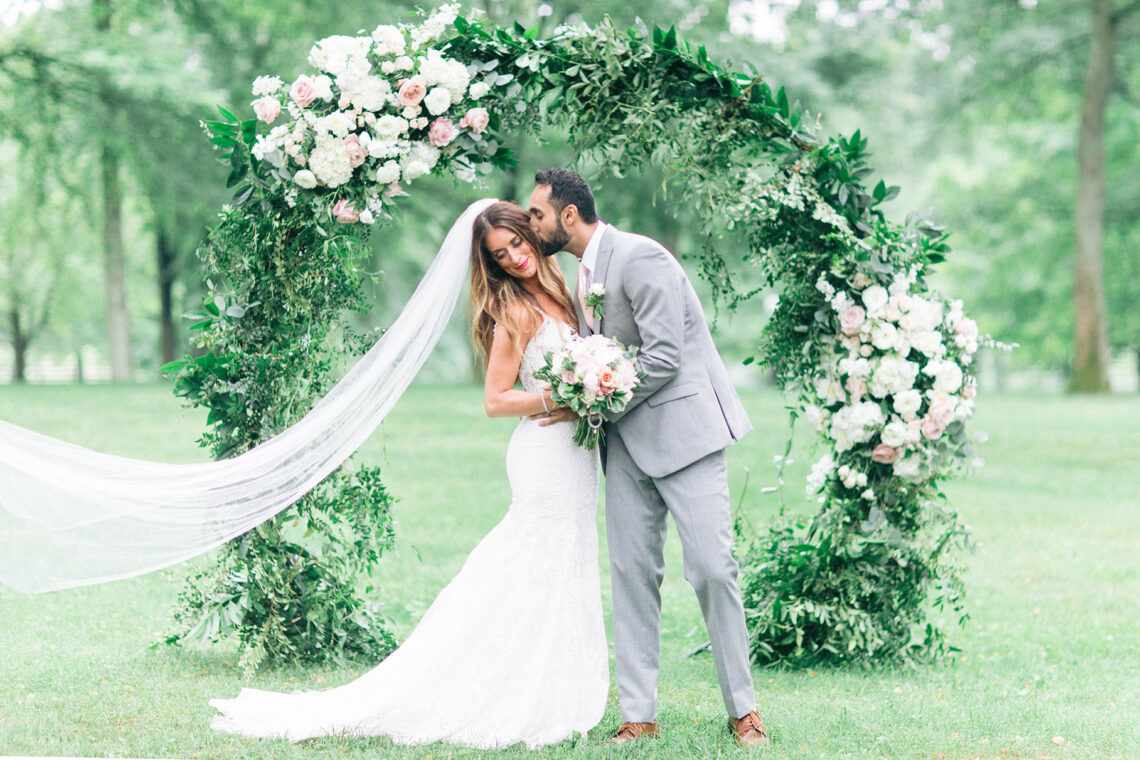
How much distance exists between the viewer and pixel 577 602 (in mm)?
4609

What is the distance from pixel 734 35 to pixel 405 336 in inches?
656

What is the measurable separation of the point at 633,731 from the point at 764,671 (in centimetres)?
142

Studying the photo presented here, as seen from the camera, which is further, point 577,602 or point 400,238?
point 400,238

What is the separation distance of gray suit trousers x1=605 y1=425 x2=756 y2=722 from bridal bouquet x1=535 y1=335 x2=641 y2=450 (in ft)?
1.22

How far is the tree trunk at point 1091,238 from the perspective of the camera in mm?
19422

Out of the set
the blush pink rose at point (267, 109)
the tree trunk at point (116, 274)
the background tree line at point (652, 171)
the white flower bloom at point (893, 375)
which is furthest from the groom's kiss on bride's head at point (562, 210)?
the tree trunk at point (116, 274)

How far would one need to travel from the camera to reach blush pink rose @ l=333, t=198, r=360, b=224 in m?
5.07

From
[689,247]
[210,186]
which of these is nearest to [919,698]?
[210,186]

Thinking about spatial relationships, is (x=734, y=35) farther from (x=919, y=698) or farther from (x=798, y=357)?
(x=919, y=698)

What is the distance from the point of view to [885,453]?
5.43 metres

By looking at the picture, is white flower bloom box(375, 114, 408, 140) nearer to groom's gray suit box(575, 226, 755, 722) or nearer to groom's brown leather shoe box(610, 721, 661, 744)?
groom's gray suit box(575, 226, 755, 722)

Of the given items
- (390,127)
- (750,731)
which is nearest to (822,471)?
(750,731)

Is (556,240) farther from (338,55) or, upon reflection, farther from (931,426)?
(931,426)

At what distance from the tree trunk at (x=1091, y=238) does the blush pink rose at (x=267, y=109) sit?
1825 cm
